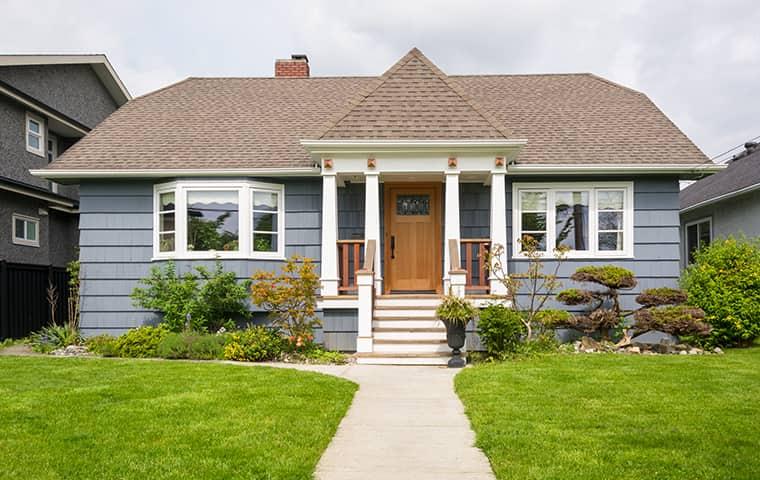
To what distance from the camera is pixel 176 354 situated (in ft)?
35.9

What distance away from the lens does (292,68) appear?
17.8 m

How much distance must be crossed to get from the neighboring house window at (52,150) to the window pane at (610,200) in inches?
592

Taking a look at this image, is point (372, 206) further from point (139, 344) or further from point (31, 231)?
point (31, 231)

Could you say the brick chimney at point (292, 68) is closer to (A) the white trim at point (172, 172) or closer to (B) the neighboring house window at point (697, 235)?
Answer: (A) the white trim at point (172, 172)

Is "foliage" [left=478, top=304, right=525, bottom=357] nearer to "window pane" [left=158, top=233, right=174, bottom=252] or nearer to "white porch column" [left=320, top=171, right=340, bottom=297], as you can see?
"white porch column" [left=320, top=171, right=340, bottom=297]

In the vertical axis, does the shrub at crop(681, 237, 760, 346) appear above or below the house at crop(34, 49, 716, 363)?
below

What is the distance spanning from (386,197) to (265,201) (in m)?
2.53

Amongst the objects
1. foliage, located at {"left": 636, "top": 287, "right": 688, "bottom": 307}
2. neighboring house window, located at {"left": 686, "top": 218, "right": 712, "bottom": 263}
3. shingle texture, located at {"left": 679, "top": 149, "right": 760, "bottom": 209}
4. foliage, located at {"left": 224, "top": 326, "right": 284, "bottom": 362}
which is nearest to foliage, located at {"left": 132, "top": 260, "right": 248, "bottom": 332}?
foliage, located at {"left": 224, "top": 326, "right": 284, "bottom": 362}

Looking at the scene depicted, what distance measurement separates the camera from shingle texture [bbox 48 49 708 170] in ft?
39.8

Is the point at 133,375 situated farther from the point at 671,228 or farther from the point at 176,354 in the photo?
the point at 671,228

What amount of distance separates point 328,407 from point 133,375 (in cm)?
339

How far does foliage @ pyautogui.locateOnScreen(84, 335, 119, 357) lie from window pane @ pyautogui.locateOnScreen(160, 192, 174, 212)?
2.74 meters

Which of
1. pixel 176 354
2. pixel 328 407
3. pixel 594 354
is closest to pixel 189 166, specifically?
pixel 176 354

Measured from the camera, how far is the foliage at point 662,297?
37.5 ft
